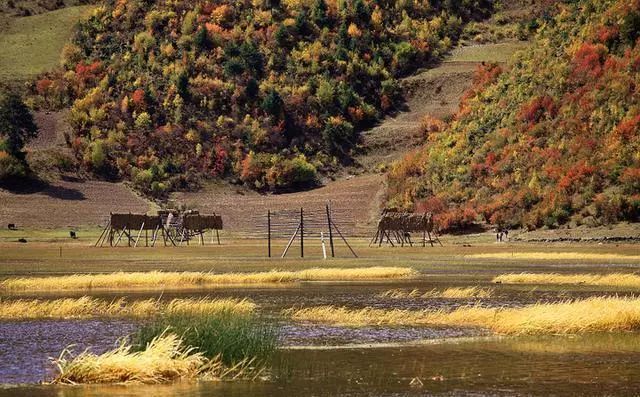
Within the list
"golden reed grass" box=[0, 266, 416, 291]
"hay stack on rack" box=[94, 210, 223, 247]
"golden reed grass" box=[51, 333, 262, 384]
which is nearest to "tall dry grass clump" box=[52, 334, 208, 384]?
"golden reed grass" box=[51, 333, 262, 384]

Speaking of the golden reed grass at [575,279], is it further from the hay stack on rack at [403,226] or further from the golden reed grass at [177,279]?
the hay stack on rack at [403,226]

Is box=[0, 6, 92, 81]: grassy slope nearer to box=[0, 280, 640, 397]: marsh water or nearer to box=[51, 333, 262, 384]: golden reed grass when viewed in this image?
box=[0, 280, 640, 397]: marsh water

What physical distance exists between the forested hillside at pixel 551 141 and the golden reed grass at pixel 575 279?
45.4 metres

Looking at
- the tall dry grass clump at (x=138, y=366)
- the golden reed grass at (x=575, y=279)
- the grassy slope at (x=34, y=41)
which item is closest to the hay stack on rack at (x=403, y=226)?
the golden reed grass at (x=575, y=279)

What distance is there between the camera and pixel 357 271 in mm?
56938

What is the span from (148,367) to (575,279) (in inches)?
1197

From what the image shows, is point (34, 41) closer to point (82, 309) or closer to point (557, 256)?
point (557, 256)

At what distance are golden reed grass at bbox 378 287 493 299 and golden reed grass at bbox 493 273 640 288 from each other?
4.74m

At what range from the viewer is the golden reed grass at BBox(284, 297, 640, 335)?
1264 inches

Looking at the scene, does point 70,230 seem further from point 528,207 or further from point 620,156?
point 620,156

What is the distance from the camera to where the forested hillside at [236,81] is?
147125mm

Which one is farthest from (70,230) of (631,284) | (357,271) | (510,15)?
(510,15)

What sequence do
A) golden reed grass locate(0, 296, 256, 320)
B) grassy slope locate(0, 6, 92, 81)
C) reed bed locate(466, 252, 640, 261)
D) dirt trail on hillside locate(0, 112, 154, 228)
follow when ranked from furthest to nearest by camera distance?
grassy slope locate(0, 6, 92, 81)
dirt trail on hillside locate(0, 112, 154, 228)
reed bed locate(466, 252, 640, 261)
golden reed grass locate(0, 296, 256, 320)

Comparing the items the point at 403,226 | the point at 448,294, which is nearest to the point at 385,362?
the point at 448,294
